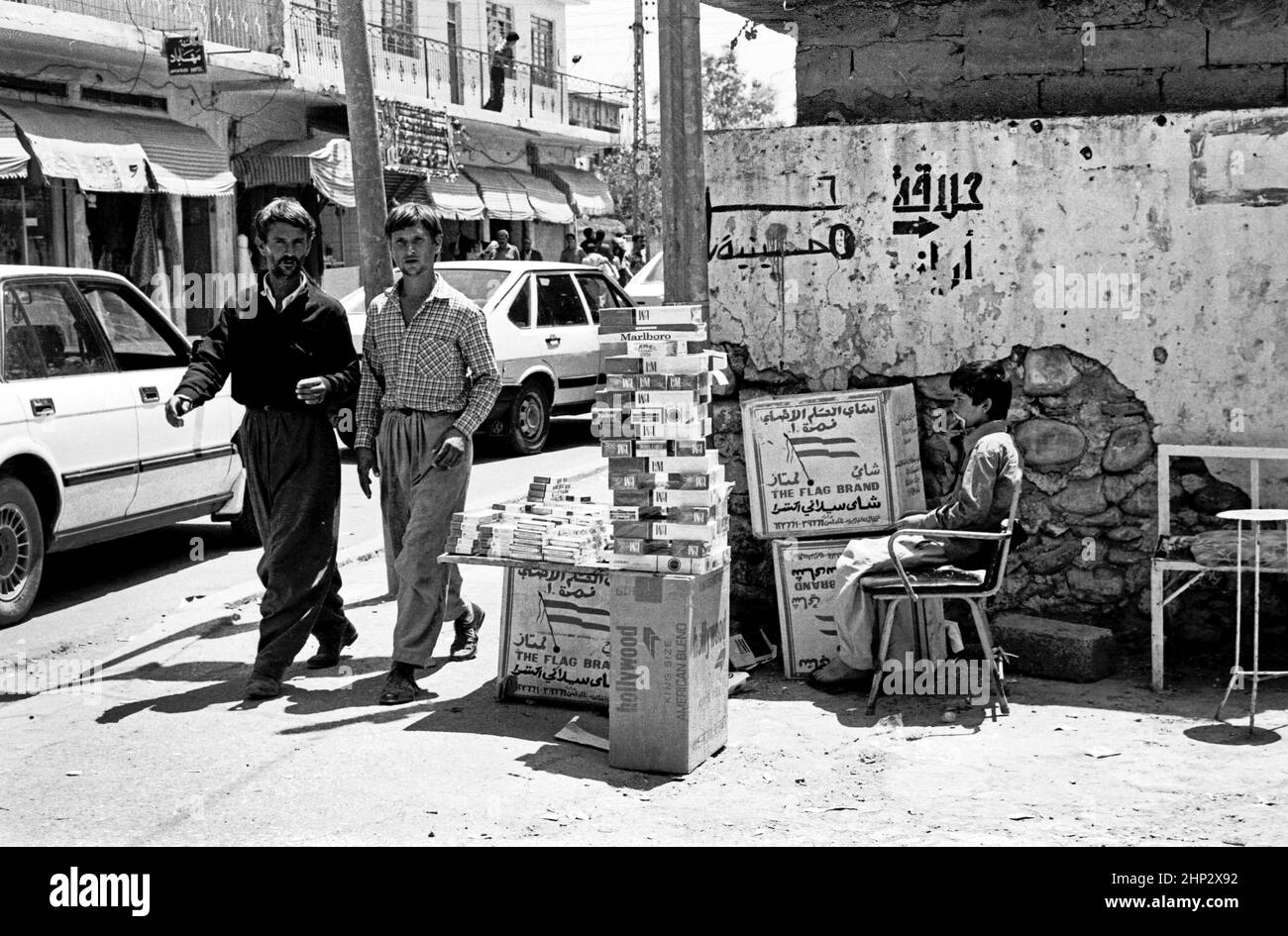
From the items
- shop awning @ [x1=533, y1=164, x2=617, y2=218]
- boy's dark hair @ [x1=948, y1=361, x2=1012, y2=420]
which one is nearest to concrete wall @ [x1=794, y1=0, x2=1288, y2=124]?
boy's dark hair @ [x1=948, y1=361, x2=1012, y2=420]

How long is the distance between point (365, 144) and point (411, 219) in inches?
82.9

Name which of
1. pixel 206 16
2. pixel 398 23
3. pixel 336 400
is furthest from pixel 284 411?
pixel 398 23

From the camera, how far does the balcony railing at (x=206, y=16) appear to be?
18.3m

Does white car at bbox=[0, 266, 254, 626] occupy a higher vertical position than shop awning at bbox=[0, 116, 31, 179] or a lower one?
lower

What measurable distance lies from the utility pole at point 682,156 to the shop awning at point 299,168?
1431cm

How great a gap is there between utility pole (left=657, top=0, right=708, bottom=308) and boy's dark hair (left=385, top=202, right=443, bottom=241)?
147 centimetres

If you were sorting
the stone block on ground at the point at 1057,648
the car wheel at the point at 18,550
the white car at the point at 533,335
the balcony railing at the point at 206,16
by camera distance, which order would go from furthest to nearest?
1. the balcony railing at the point at 206,16
2. the white car at the point at 533,335
3. the car wheel at the point at 18,550
4. the stone block on ground at the point at 1057,648

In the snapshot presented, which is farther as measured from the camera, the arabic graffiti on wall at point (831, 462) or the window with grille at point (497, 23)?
the window with grille at point (497, 23)

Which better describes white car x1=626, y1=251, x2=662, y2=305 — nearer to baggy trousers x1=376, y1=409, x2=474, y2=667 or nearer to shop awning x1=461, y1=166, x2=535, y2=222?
shop awning x1=461, y1=166, x2=535, y2=222

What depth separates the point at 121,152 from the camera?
17922mm

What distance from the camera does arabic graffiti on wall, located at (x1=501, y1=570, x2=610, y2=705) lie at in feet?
19.0

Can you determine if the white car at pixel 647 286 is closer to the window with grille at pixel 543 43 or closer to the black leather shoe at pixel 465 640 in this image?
the black leather shoe at pixel 465 640

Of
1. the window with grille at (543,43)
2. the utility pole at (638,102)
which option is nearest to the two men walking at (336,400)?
the window with grille at (543,43)

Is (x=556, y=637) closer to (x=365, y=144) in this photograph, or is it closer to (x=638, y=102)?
(x=365, y=144)
